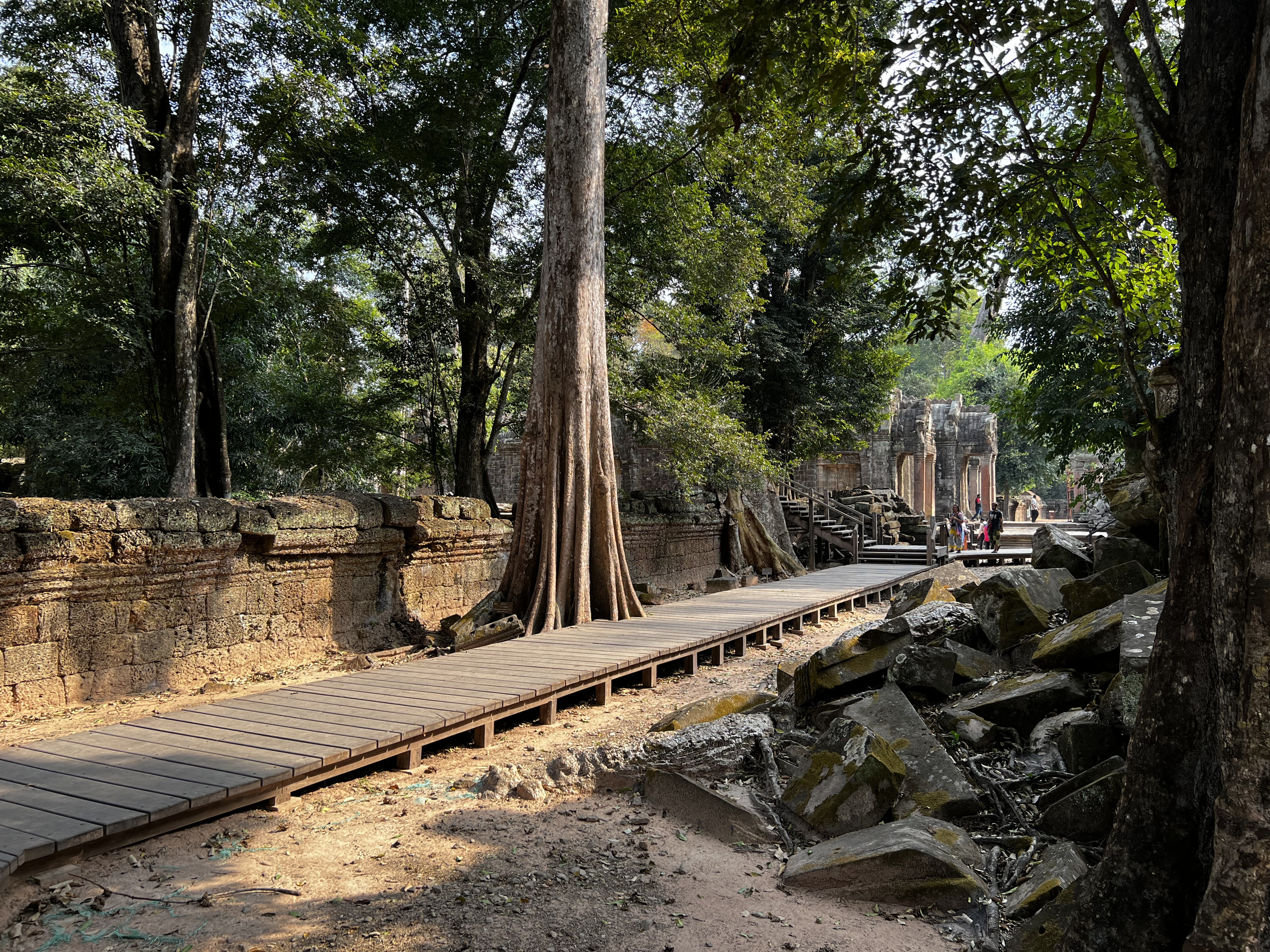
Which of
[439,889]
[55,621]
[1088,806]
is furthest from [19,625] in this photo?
[1088,806]

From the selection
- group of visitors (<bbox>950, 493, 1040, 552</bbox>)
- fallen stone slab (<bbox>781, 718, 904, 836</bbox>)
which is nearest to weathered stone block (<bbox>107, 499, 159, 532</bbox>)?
fallen stone slab (<bbox>781, 718, 904, 836</bbox>)

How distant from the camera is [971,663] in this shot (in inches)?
230

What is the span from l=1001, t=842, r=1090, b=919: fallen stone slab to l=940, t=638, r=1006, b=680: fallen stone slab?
222cm

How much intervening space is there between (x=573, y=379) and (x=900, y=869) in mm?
6548

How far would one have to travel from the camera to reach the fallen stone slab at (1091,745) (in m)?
4.00

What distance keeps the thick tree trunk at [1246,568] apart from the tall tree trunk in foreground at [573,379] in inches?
280

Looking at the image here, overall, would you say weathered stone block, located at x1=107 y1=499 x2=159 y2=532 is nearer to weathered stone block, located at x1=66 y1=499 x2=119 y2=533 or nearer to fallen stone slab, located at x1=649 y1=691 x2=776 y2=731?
weathered stone block, located at x1=66 y1=499 x2=119 y2=533

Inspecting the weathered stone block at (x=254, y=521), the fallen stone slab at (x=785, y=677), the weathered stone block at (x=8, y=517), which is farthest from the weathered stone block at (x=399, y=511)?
the fallen stone slab at (x=785, y=677)

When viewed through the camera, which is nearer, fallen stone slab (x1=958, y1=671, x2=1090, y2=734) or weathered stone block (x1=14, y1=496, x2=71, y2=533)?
fallen stone slab (x1=958, y1=671, x2=1090, y2=734)

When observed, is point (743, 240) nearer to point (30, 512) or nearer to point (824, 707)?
point (824, 707)

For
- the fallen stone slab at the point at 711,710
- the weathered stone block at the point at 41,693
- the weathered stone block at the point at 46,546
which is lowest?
the fallen stone slab at the point at 711,710

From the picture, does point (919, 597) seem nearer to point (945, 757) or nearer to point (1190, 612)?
point (945, 757)

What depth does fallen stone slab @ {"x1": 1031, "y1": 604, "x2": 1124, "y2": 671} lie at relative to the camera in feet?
16.1

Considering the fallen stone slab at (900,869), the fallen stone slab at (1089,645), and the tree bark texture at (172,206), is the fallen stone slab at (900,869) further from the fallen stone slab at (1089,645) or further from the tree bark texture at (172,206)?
the tree bark texture at (172,206)
